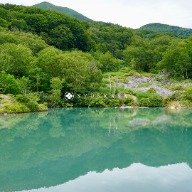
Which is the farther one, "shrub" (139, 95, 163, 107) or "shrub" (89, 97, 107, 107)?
"shrub" (139, 95, 163, 107)

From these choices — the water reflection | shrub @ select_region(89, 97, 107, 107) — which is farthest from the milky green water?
shrub @ select_region(89, 97, 107, 107)

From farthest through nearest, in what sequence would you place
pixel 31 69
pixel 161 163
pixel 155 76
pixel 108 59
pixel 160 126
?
pixel 108 59
pixel 155 76
pixel 31 69
pixel 160 126
pixel 161 163

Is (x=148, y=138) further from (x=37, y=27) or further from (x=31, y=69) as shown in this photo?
(x=37, y=27)

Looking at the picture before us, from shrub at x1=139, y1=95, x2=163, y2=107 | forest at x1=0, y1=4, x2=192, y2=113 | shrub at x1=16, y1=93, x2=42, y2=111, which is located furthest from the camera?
shrub at x1=139, y1=95, x2=163, y2=107

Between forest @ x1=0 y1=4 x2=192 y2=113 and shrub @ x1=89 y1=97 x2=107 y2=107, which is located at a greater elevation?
forest @ x1=0 y1=4 x2=192 y2=113

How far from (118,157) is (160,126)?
12571 millimetres

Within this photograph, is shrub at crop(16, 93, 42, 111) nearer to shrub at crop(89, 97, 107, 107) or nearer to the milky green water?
the milky green water

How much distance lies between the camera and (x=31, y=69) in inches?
1777

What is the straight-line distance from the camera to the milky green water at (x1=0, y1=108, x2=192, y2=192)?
49.6 ft

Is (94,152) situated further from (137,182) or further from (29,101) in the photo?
(29,101)

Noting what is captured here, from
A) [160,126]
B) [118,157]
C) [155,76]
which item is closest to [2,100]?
[160,126]

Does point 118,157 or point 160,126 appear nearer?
point 118,157

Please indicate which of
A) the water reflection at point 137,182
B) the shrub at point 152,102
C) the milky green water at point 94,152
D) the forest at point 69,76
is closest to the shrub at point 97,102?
the forest at point 69,76

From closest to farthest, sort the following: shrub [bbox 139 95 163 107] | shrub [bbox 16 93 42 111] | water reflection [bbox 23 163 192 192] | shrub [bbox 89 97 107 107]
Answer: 1. water reflection [bbox 23 163 192 192]
2. shrub [bbox 16 93 42 111]
3. shrub [bbox 89 97 107 107]
4. shrub [bbox 139 95 163 107]
